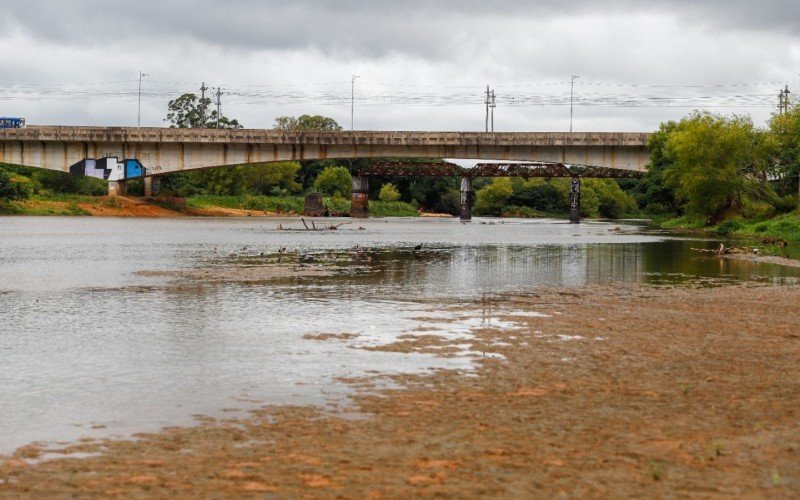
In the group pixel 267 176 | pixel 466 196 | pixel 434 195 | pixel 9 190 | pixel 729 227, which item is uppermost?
pixel 267 176

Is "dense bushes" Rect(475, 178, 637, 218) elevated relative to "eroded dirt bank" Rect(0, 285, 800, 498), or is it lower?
elevated

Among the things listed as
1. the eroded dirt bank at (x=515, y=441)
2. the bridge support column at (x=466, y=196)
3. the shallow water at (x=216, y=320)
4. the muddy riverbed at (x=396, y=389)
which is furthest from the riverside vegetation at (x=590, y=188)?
the eroded dirt bank at (x=515, y=441)

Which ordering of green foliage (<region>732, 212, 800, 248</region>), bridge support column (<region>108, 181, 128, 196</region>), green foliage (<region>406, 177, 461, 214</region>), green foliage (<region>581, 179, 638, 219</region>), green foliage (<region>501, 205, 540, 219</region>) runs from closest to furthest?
1. green foliage (<region>732, 212, 800, 248</region>)
2. bridge support column (<region>108, 181, 128, 196</region>)
3. green foliage (<region>501, 205, 540, 219</region>)
4. green foliage (<region>406, 177, 461, 214</region>)
5. green foliage (<region>581, 179, 638, 219</region>)

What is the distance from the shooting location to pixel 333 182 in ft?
487

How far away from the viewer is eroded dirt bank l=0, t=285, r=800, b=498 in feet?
24.5

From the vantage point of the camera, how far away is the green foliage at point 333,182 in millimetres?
148375

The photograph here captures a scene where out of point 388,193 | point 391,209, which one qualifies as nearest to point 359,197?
point 391,209

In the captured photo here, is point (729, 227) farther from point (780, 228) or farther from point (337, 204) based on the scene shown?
point (337, 204)

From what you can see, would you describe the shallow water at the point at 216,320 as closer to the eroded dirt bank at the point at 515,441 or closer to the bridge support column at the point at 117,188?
the eroded dirt bank at the point at 515,441

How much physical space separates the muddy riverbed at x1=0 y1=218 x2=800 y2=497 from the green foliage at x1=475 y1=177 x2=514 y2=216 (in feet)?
484

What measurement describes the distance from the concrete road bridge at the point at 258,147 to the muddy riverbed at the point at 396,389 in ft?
240

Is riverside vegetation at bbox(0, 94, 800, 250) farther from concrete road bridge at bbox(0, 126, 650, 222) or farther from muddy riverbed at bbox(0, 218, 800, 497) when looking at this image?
muddy riverbed at bbox(0, 218, 800, 497)

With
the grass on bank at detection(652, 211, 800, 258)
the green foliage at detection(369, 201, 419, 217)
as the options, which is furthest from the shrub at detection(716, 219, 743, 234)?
the green foliage at detection(369, 201, 419, 217)

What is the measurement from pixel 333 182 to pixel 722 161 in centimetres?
8639
